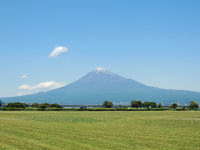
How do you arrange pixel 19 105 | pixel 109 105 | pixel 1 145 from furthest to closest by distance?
pixel 109 105, pixel 19 105, pixel 1 145

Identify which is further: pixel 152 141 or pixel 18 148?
pixel 152 141

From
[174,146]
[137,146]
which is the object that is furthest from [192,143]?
[137,146]

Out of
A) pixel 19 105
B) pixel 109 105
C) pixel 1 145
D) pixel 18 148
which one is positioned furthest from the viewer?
pixel 109 105

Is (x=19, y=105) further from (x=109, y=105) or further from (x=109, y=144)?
(x=109, y=144)

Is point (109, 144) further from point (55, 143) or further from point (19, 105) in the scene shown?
point (19, 105)

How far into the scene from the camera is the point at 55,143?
16.1 meters

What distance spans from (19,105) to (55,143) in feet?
331

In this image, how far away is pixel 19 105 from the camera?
112 meters

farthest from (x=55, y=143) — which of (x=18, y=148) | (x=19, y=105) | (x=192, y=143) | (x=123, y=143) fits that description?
(x=19, y=105)

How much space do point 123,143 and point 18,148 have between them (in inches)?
228

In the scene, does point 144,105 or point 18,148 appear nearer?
point 18,148

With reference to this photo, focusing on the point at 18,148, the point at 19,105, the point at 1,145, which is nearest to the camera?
the point at 18,148

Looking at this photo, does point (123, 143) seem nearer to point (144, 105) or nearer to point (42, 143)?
point (42, 143)

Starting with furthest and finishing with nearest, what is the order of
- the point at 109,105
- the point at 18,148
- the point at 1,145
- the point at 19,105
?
the point at 109,105, the point at 19,105, the point at 1,145, the point at 18,148
